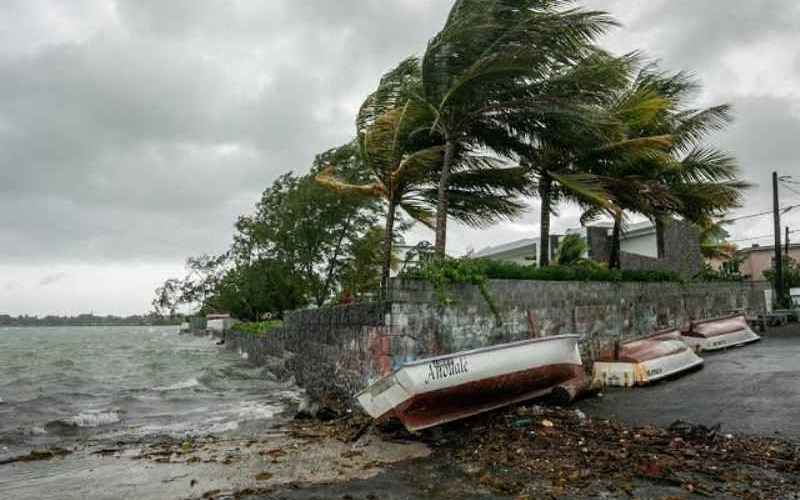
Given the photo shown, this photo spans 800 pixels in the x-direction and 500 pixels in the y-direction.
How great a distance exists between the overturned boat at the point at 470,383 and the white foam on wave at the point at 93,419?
5.58m

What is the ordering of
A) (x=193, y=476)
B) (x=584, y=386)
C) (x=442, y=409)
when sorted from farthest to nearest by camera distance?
(x=584, y=386) → (x=442, y=409) → (x=193, y=476)

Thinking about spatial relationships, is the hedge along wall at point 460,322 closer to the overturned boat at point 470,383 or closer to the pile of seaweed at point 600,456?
the overturned boat at point 470,383

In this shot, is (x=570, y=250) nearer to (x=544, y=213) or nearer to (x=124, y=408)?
(x=544, y=213)

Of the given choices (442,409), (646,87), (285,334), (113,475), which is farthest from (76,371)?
(646,87)

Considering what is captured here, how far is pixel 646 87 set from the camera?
15734 mm

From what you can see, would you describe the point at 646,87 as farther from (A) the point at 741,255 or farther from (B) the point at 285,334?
(A) the point at 741,255

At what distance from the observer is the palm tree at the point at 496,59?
9734 mm

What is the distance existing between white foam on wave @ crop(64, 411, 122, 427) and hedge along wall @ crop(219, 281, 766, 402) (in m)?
3.72

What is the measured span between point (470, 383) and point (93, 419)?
718 centimetres

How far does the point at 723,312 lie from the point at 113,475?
16.9 m

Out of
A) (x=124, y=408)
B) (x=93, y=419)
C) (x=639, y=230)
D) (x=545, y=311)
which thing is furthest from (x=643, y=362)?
(x=639, y=230)

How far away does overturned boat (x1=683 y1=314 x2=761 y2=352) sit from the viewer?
1330cm

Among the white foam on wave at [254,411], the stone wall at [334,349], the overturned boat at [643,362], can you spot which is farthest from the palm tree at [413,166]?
the overturned boat at [643,362]

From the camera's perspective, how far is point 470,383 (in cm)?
756
